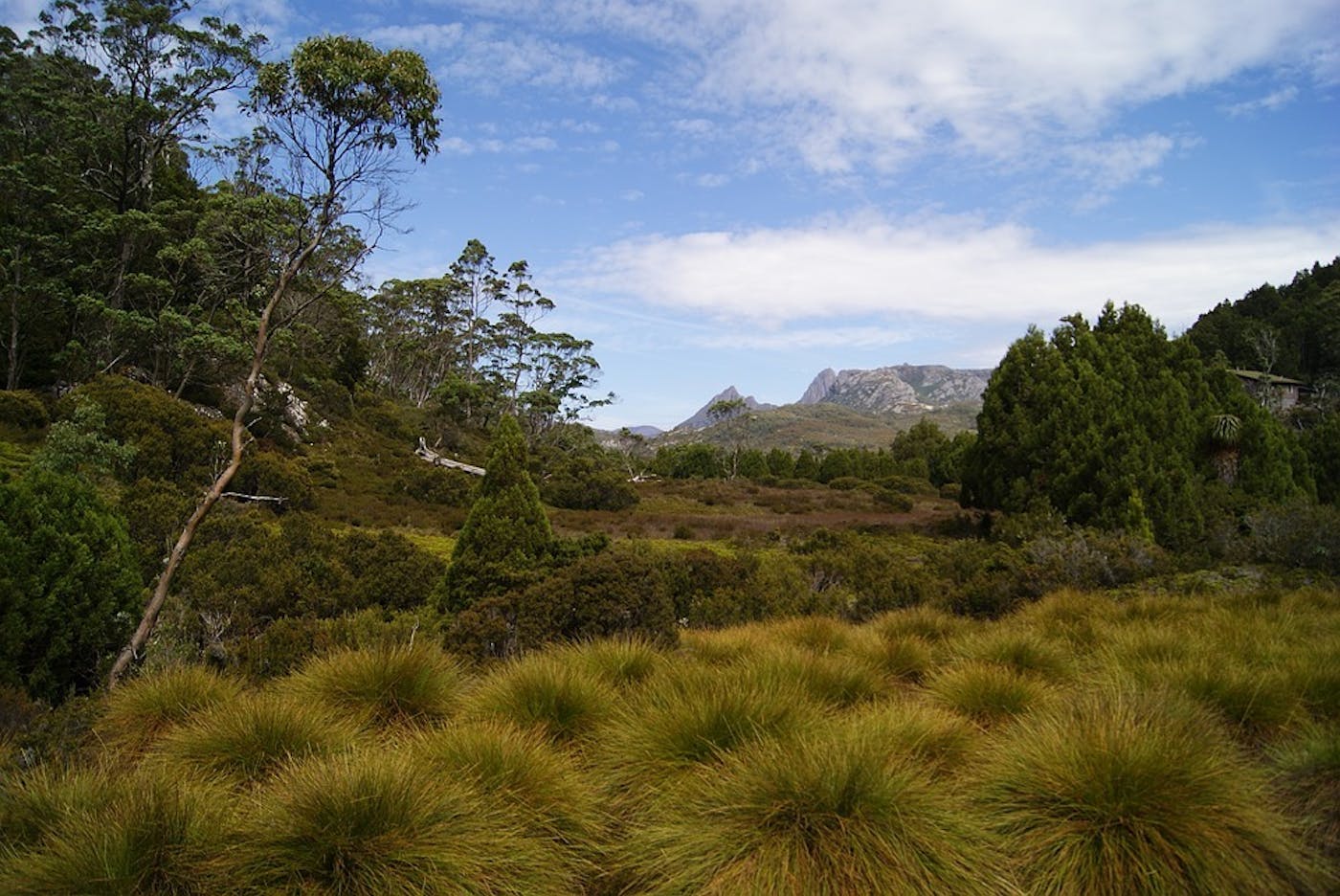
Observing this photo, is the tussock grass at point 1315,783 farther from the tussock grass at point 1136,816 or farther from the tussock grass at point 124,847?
the tussock grass at point 124,847

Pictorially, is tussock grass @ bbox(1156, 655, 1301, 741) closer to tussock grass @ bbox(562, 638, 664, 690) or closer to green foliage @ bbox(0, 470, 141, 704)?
tussock grass @ bbox(562, 638, 664, 690)

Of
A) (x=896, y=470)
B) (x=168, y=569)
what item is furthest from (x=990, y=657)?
(x=896, y=470)

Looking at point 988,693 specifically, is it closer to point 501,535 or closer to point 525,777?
point 525,777

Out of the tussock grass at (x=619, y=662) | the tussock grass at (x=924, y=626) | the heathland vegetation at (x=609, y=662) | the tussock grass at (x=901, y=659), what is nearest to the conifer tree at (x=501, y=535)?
the heathland vegetation at (x=609, y=662)

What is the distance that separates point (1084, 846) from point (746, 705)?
69.8 inches

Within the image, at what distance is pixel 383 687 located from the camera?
16.2 ft

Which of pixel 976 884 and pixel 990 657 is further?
pixel 990 657

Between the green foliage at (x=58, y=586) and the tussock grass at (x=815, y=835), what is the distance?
6019 millimetres

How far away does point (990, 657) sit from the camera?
19.4ft

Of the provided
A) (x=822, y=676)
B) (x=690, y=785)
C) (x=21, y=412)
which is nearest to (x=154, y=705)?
(x=690, y=785)

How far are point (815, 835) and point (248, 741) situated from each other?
317 cm

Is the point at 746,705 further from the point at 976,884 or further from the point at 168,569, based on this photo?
the point at 168,569

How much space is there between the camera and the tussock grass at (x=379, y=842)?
256 cm

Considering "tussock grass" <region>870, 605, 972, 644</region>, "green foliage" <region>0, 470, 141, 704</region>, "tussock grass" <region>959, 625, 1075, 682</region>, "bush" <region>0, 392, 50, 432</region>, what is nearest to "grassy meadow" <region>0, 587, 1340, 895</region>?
"tussock grass" <region>959, 625, 1075, 682</region>
